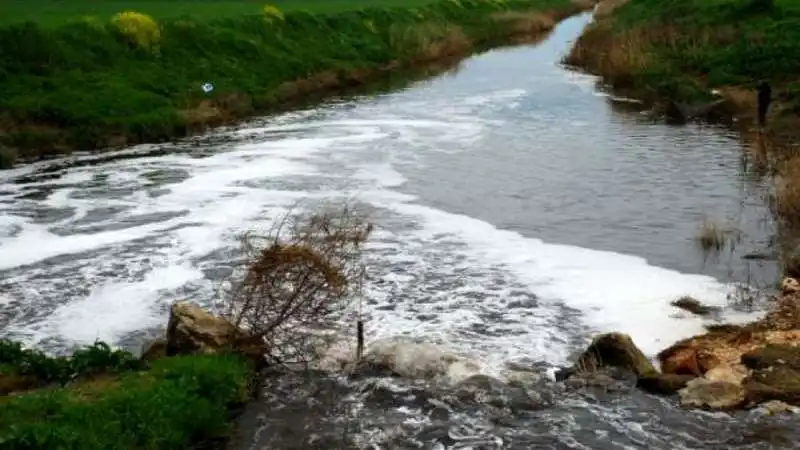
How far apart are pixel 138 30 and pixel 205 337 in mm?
28214

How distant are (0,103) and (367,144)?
11.1 m

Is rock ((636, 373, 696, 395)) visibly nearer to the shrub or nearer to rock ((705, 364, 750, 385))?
Result: rock ((705, 364, 750, 385))

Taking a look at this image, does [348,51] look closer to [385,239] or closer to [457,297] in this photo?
[385,239]

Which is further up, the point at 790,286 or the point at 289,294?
the point at 289,294

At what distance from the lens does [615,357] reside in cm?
1290

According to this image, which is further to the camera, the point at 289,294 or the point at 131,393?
the point at 289,294

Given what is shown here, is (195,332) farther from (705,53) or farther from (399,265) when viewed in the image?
(705,53)

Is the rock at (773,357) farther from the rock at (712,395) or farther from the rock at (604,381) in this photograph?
the rock at (604,381)

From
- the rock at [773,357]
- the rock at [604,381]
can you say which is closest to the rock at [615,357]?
the rock at [604,381]

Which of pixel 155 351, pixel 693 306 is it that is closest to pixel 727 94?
pixel 693 306

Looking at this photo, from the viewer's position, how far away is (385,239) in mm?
19766

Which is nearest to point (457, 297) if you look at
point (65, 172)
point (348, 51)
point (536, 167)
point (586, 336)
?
point (586, 336)

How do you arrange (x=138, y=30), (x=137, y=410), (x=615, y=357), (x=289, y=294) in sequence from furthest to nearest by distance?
(x=138, y=30)
(x=289, y=294)
(x=615, y=357)
(x=137, y=410)

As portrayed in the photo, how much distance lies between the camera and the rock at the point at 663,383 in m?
12.2
